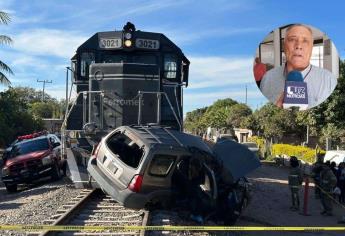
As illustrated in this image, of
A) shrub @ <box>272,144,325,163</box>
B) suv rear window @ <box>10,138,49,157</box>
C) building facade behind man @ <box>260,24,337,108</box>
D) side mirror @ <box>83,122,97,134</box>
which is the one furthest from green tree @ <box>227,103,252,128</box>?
side mirror @ <box>83,122,97,134</box>

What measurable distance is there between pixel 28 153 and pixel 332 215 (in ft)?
33.5

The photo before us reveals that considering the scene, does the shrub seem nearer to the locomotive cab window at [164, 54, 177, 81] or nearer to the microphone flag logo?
the microphone flag logo

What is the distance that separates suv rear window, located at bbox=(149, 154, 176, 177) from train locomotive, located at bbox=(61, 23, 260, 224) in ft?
0.06

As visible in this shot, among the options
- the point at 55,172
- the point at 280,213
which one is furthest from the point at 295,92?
the point at 55,172

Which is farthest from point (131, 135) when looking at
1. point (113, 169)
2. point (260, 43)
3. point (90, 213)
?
point (260, 43)

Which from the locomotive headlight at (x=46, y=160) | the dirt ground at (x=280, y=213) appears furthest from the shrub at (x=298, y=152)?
the locomotive headlight at (x=46, y=160)

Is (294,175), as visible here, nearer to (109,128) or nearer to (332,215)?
(332,215)

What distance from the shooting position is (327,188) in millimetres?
12805

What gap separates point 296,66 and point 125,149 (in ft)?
28.9

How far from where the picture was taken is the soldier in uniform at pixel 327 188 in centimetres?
1270

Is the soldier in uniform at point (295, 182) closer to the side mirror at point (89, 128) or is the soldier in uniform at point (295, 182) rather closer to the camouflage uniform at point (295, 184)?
the camouflage uniform at point (295, 184)

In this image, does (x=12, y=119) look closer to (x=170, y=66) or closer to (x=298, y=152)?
(x=298, y=152)

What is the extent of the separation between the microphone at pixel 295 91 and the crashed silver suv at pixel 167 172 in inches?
268

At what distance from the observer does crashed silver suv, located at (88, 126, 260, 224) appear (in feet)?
27.8
